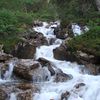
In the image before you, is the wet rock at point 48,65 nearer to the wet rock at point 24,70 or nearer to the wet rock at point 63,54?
the wet rock at point 24,70

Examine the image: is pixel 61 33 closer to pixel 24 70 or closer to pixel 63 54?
pixel 63 54

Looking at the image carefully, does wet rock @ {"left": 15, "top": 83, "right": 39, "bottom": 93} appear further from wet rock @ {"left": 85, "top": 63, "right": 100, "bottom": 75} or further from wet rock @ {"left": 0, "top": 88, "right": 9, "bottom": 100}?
wet rock @ {"left": 85, "top": 63, "right": 100, "bottom": 75}

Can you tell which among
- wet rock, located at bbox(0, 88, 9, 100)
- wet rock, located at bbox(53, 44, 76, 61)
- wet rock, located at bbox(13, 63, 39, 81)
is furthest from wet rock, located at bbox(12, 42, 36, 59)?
wet rock, located at bbox(0, 88, 9, 100)

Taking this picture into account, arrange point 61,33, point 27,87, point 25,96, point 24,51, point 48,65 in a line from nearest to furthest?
point 25,96 < point 27,87 < point 48,65 < point 24,51 < point 61,33

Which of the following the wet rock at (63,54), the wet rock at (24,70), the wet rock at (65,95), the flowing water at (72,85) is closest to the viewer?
the wet rock at (65,95)

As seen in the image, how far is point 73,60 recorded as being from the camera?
1552cm

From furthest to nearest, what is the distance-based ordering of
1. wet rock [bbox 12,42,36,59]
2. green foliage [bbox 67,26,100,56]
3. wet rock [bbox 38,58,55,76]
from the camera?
1. wet rock [bbox 12,42,36,59]
2. green foliage [bbox 67,26,100,56]
3. wet rock [bbox 38,58,55,76]

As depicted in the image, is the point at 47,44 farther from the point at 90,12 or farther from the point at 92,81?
the point at 92,81

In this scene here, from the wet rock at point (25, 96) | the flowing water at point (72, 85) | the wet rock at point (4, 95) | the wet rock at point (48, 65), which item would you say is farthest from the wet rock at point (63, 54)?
the wet rock at point (4, 95)

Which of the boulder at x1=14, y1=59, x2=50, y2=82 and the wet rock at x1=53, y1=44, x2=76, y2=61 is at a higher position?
the wet rock at x1=53, y1=44, x2=76, y2=61

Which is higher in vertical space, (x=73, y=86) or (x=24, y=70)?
(x=24, y=70)

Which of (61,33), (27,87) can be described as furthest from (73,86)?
(61,33)

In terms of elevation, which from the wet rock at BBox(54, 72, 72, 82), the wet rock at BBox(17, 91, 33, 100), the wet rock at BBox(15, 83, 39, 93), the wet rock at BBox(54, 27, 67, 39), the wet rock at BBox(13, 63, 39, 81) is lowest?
the wet rock at BBox(17, 91, 33, 100)

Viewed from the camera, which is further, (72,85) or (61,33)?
(61,33)
